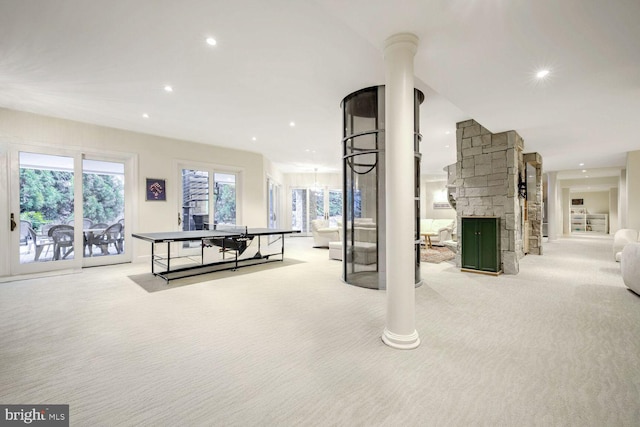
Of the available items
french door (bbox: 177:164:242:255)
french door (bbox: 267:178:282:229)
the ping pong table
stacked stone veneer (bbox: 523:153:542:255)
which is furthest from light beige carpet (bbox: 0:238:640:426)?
french door (bbox: 267:178:282:229)

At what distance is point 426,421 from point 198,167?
6.91m

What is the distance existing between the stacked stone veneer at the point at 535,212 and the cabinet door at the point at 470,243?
3.46 m

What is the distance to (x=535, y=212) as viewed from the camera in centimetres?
743

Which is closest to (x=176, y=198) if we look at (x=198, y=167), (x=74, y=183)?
(x=198, y=167)

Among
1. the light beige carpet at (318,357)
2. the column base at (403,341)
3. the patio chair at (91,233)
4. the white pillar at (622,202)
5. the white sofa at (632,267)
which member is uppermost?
the white pillar at (622,202)

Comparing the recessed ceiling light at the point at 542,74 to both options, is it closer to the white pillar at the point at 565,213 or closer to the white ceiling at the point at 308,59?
the white ceiling at the point at 308,59

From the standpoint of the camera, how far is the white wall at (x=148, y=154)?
4.70 m

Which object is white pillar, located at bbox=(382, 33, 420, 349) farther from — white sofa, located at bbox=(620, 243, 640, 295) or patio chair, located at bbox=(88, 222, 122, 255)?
patio chair, located at bbox=(88, 222, 122, 255)

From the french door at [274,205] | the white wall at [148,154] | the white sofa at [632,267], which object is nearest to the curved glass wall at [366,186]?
the white sofa at [632,267]

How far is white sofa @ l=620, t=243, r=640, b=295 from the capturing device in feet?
11.5

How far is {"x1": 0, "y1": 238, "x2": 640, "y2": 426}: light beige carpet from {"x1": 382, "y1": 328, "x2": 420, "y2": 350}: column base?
50 millimetres

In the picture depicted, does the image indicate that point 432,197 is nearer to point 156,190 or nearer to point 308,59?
point 308,59

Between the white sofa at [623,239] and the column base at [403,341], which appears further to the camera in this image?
the white sofa at [623,239]

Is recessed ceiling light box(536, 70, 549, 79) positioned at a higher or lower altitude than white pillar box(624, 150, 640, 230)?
higher
